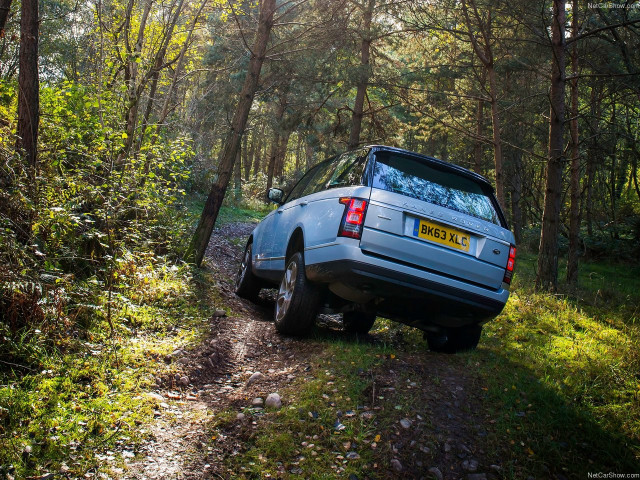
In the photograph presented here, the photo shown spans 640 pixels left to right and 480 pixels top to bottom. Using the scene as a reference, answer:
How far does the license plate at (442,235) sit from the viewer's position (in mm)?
4160

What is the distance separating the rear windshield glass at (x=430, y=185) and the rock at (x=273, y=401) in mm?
1986

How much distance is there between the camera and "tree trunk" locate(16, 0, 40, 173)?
5.12 meters

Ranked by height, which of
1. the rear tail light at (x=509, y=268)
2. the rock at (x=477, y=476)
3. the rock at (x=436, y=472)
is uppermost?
the rear tail light at (x=509, y=268)

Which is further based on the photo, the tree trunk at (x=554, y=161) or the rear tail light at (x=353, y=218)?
the tree trunk at (x=554, y=161)

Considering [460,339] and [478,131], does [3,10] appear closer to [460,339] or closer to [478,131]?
[460,339]

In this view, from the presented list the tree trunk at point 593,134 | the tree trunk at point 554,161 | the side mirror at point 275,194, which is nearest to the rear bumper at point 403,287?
the side mirror at point 275,194

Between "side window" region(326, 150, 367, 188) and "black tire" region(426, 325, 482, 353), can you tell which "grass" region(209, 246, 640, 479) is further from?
"side window" region(326, 150, 367, 188)

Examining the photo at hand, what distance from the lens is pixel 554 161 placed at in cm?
859

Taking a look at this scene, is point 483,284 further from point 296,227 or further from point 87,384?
point 87,384

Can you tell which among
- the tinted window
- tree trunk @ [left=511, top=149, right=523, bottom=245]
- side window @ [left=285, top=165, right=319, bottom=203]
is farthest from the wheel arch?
tree trunk @ [left=511, top=149, right=523, bottom=245]

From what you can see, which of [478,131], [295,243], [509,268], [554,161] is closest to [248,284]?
[295,243]

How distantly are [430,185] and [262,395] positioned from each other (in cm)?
243

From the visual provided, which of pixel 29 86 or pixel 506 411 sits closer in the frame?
pixel 506 411

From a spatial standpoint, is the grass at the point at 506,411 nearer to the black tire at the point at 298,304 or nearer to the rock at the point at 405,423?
the rock at the point at 405,423
